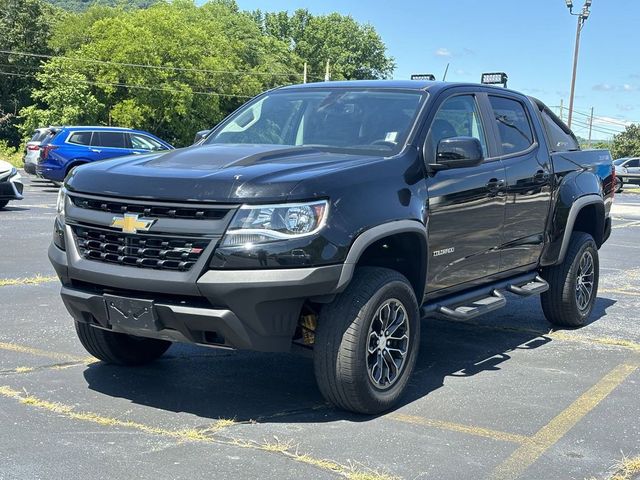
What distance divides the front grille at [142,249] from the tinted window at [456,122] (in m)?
1.80

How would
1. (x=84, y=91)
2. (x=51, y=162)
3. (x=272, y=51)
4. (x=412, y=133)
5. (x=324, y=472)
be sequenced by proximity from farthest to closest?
(x=272, y=51) < (x=84, y=91) < (x=51, y=162) < (x=412, y=133) < (x=324, y=472)

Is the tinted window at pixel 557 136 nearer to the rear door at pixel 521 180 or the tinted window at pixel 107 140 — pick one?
the rear door at pixel 521 180

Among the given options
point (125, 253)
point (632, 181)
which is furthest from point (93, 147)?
point (632, 181)

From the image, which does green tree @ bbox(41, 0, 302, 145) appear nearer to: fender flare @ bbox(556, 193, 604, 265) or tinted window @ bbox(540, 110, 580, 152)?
tinted window @ bbox(540, 110, 580, 152)

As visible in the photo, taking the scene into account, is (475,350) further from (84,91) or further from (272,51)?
(272,51)

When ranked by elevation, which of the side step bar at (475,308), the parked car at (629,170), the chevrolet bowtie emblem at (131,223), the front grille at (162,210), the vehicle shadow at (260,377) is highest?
the front grille at (162,210)

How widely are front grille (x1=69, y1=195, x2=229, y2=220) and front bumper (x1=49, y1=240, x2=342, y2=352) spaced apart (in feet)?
0.96

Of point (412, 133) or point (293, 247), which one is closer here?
point (293, 247)

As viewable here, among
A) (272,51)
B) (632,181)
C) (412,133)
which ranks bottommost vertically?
(632,181)

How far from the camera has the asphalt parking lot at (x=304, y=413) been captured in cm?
392

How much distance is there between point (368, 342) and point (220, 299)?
894mm

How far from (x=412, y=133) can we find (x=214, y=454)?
236 cm

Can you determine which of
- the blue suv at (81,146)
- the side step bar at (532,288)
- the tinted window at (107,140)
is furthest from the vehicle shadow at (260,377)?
the tinted window at (107,140)

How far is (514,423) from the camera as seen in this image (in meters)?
4.65
